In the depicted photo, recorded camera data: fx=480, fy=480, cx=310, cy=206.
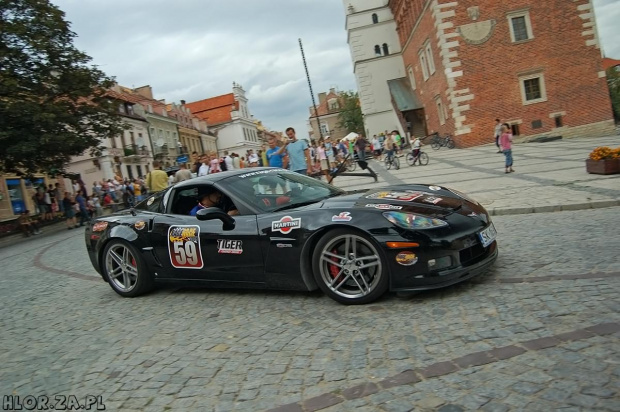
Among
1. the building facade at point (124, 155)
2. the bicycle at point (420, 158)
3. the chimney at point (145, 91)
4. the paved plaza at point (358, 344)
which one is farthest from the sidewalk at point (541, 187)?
the chimney at point (145, 91)

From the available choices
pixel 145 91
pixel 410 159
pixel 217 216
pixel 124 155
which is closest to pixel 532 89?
pixel 410 159

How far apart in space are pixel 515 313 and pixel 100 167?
155 ft

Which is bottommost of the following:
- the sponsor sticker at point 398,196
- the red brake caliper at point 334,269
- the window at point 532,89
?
the red brake caliper at point 334,269

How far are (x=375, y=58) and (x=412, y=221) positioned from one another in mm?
50642

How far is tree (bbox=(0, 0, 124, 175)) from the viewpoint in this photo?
2017 cm

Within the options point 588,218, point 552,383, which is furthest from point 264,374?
point 588,218

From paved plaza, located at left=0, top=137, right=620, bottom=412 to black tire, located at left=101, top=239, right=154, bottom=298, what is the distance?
16 centimetres

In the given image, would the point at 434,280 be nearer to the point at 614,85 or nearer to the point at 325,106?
the point at 614,85

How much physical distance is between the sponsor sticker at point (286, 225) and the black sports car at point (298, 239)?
0.03 ft

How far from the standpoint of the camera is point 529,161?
15.4 metres

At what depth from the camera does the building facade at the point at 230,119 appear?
90562mm

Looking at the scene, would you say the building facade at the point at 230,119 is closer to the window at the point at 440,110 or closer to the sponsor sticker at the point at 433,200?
the window at the point at 440,110

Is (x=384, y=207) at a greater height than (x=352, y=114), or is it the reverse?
(x=352, y=114)

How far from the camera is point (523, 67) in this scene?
28250mm
